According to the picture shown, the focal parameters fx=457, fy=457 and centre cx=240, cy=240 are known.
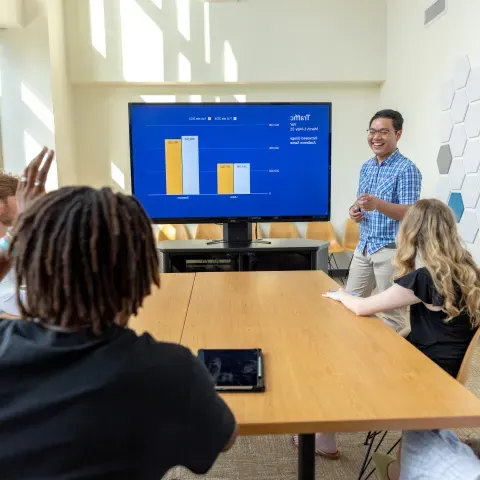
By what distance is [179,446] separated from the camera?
2.35 feet

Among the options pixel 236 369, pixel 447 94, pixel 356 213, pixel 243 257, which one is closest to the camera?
pixel 236 369

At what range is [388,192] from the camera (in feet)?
8.75

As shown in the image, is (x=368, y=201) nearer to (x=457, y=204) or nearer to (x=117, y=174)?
(x=457, y=204)

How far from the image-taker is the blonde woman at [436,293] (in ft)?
4.66

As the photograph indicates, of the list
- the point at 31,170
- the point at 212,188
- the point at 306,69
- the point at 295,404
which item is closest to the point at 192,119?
the point at 212,188

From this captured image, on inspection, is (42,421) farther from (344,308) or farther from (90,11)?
(90,11)

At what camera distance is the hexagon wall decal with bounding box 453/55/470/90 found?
3398mm

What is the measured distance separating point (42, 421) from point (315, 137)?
10.1 ft

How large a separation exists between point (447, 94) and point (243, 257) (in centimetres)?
216

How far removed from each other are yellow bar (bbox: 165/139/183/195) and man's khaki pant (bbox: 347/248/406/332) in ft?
4.69

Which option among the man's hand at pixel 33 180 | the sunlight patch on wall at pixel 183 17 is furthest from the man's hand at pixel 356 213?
the sunlight patch on wall at pixel 183 17

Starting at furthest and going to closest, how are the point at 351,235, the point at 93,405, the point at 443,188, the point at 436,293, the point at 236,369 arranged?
the point at 351,235
the point at 443,188
the point at 436,293
the point at 236,369
the point at 93,405

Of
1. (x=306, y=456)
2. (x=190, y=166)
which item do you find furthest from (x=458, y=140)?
(x=306, y=456)

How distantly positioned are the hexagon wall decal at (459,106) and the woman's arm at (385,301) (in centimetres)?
252
